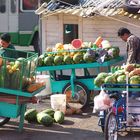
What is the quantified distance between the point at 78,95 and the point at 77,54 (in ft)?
2.91

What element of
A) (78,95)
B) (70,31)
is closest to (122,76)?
(78,95)

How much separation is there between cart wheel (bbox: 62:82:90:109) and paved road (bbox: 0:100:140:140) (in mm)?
767

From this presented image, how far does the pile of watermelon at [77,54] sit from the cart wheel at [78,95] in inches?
20.9

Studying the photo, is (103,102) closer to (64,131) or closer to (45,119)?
(64,131)

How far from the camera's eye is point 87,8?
37.6 ft

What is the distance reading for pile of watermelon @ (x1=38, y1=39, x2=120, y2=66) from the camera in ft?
32.4

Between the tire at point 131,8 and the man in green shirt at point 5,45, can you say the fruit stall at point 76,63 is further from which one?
the man in green shirt at point 5,45

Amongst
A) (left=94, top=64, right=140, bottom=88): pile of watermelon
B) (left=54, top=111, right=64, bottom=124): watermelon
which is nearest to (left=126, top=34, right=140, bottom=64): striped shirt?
(left=94, top=64, right=140, bottom=88): pile of watermelon

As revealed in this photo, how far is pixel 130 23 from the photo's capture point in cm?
1106

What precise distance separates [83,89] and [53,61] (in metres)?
0.89

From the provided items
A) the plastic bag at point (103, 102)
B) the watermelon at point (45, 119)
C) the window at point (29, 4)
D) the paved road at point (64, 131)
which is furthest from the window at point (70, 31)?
the window at point (29, 4)

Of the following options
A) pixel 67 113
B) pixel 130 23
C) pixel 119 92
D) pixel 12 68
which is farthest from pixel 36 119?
pixel 130 23

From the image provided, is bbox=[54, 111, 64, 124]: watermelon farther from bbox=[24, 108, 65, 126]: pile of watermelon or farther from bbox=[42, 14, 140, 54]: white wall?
bbox=[42, 14, 140, 54]: white wall

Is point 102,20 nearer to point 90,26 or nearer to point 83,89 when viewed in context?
point 90,26
